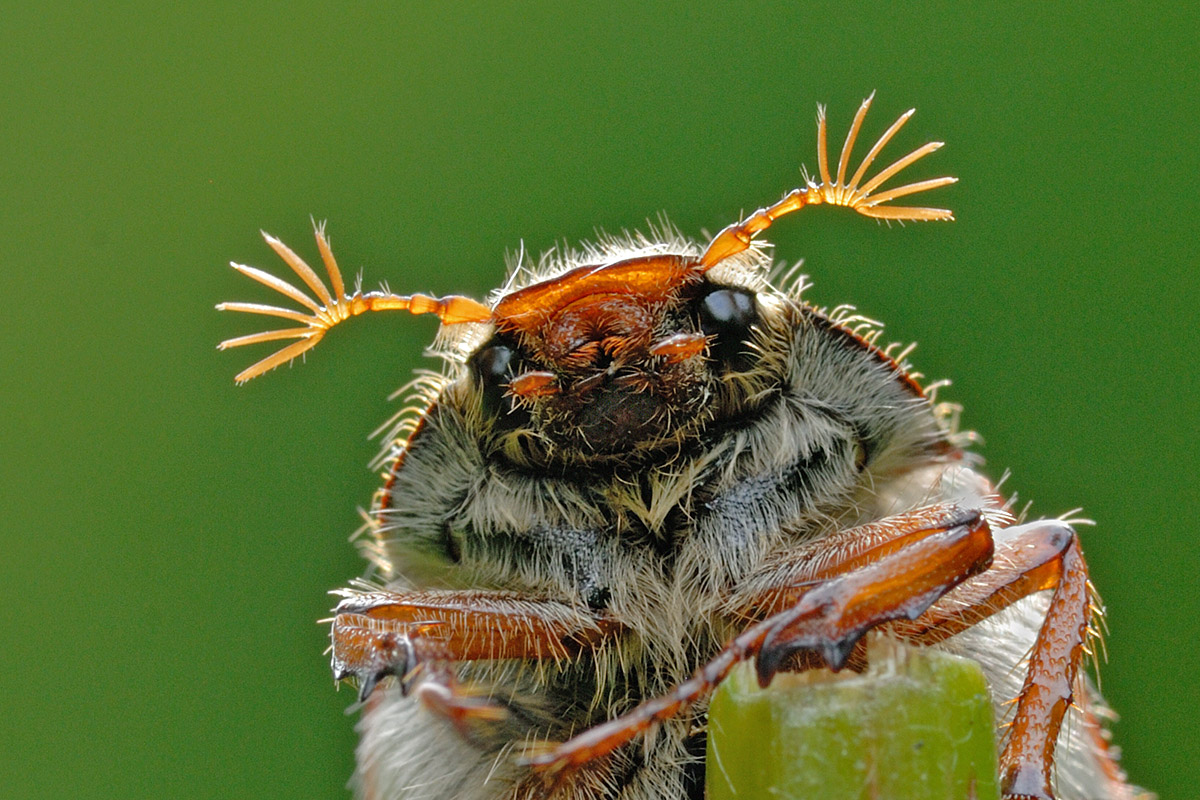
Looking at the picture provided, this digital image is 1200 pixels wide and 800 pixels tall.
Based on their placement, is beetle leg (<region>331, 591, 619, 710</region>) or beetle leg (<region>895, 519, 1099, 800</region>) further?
beetle leg (<region>331, 591, 619, 710</region>)

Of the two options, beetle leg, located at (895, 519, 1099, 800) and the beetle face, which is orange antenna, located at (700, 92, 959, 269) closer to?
the beetle face

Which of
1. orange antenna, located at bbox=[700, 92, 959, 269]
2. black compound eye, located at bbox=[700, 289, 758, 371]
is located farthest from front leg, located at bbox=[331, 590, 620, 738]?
orange antenna, located at bbox=[700, 92, 959, 269]

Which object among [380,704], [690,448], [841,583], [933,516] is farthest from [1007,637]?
[380,704]

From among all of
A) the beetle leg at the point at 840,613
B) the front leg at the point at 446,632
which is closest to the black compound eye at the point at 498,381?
the front leg at the point at 446,632

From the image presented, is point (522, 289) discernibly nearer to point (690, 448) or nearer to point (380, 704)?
point (690, 448)

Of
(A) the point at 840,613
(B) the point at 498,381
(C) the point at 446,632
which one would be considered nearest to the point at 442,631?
(C) the point at 446,632
